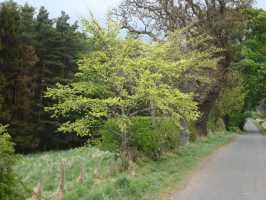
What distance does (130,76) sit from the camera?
1722cm

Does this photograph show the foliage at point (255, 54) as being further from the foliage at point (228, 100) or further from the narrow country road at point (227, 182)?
the narrow country road at point (227, 182)

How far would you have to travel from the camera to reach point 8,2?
39.4m

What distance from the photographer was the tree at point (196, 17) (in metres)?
30.2

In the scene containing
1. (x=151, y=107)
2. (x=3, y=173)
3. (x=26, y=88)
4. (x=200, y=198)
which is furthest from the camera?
(x=26, y=88)

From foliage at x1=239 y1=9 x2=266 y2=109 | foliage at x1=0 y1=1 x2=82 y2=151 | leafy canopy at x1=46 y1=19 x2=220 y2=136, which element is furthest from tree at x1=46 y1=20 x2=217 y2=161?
foliage at x1=239 y1=9 x2=266 y2=109

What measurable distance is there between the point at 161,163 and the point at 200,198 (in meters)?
7.18

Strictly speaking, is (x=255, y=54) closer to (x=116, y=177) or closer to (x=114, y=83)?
(x=114, y=83)

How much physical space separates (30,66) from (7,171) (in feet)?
104

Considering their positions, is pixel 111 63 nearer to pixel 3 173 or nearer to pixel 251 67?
pixel 3 173

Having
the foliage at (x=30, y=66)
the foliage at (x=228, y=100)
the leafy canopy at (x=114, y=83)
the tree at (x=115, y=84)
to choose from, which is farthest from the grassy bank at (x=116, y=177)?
the foliage at (x=228, y=100)

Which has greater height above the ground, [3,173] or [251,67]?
[251,67]

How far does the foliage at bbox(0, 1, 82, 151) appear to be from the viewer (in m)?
36.5

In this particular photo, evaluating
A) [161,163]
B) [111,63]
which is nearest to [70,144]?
[161,163]

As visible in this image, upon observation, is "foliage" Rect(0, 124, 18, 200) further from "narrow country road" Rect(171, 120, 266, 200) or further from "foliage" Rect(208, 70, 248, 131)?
"foliage" Rect(208, 70, 248, 131)
